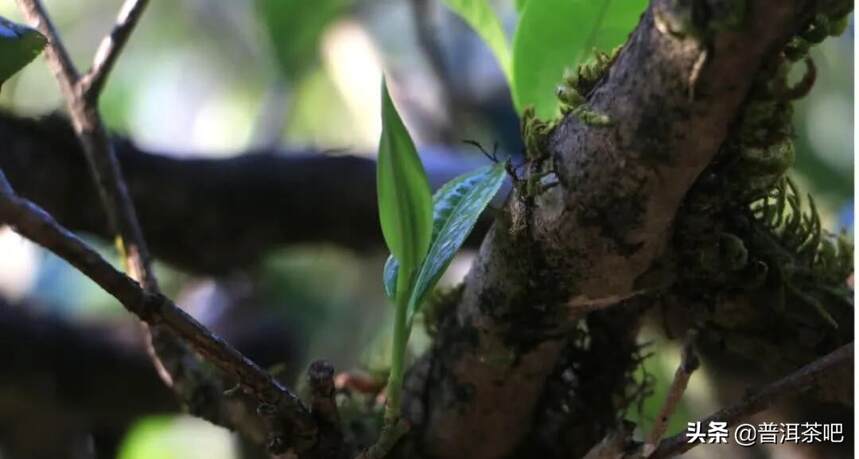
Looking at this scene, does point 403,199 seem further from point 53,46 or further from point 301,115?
point 301,115

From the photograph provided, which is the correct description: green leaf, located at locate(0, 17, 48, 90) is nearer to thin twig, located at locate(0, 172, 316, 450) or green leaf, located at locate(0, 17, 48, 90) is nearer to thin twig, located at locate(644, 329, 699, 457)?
thin twig, located at locate(0, 172, 316, 450)

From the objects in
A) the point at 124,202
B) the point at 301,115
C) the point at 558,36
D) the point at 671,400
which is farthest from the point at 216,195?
the point at 301,115

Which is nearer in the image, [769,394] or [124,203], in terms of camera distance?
[769,394]


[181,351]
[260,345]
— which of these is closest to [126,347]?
[260,345]

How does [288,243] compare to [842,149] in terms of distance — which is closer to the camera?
[288,243]

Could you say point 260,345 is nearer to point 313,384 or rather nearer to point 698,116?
point 313,384

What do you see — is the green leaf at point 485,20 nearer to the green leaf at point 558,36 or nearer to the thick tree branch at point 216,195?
the green leaf at point 558,36

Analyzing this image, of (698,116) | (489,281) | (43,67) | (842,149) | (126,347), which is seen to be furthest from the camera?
(43,67)
